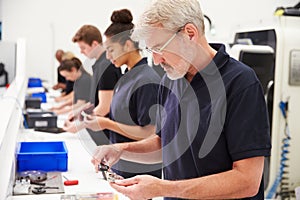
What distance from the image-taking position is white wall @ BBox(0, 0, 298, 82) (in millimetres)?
6309

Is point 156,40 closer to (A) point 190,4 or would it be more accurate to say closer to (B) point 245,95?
(A) point 190,4

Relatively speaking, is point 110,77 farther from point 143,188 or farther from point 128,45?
point 143,188

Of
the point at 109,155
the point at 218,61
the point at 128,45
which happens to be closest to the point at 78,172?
the point at 109,155

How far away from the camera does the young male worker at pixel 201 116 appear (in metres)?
1.21

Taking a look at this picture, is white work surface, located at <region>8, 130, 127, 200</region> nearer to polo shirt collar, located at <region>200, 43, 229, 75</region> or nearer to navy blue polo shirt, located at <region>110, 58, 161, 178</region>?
navy blue polo shirt, located at <region>110, 58, 161, 178</region>

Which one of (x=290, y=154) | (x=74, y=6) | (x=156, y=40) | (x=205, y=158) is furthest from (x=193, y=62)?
(x=74, y=6)

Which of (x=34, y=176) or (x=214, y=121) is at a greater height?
(x=214, y=121)

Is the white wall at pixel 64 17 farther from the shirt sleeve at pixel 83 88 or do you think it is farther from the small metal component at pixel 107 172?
the small metal component at pixel 107 172

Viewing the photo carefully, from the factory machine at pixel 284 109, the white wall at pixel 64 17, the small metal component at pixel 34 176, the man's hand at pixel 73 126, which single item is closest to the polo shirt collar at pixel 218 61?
the small metal component at pixel 34 176

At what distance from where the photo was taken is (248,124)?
1.20m

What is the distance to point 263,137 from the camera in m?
1.22

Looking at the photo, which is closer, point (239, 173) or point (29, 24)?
point (239, 173)

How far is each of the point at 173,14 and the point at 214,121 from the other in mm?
352

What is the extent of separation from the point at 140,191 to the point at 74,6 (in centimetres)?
551
